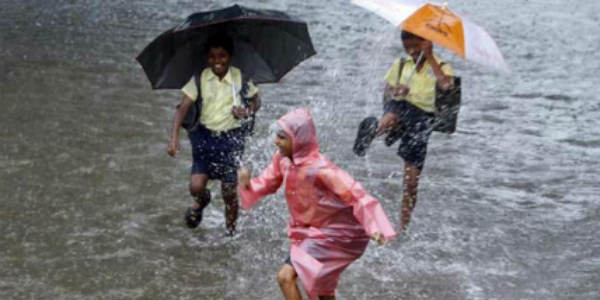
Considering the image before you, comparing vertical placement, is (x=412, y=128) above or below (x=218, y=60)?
below

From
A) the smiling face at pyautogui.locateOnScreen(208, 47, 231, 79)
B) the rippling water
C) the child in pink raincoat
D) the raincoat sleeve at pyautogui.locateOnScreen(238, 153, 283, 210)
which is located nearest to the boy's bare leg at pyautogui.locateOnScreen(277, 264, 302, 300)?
the child in pink raincoat

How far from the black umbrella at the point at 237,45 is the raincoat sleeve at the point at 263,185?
1536 mm

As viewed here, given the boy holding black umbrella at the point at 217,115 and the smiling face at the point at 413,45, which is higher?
the smiling face at the point at 413,45

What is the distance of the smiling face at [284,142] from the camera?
208 inches

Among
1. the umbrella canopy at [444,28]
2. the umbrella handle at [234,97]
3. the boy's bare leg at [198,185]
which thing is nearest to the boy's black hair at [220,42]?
the umbrella handle at [234,97]

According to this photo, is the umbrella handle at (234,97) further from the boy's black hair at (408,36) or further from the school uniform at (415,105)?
the boy's black hair at (408,36)

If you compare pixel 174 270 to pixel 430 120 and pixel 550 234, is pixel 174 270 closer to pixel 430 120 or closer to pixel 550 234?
pixel 430 120

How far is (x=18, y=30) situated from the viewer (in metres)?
15.3

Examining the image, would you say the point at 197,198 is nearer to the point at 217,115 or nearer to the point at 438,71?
the point at 217,115

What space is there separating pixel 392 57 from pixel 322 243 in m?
10.1

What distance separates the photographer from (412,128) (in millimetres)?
7230

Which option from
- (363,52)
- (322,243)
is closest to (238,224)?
(322,243)

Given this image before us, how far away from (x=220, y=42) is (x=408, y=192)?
1801 mm

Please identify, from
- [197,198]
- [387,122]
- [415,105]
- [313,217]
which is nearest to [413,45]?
[415,105]
